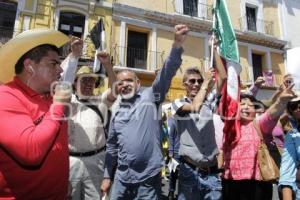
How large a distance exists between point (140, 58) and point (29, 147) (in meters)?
13.8

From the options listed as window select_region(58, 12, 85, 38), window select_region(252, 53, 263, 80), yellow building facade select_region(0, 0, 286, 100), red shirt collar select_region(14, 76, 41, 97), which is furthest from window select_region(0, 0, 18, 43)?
window select_region(252, 53, 263, 80)

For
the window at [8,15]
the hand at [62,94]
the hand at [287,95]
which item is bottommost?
the hand at [62,94]

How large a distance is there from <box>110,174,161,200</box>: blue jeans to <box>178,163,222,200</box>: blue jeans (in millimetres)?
349

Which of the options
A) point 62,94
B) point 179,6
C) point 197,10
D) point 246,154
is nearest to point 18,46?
point 62,94

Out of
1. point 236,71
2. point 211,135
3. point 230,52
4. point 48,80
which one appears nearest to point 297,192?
point 211,135

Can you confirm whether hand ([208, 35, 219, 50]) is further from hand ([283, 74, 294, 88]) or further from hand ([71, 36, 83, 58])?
hand ([71, 36, 83, 58])

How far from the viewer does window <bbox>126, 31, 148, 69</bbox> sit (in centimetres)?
1488

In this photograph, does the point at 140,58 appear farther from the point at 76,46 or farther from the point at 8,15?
the point at 76,46

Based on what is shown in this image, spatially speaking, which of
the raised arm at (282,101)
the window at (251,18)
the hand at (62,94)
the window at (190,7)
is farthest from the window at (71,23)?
the hand at (62,94)

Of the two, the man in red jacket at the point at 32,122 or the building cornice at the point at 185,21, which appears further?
the building cornice at the point at 185,21

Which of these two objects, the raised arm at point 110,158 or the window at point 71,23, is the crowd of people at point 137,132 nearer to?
the raised arm at point 110,158

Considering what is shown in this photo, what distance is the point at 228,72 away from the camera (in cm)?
350

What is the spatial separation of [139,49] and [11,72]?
43.7 feet

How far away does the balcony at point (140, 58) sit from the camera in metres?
14.5
